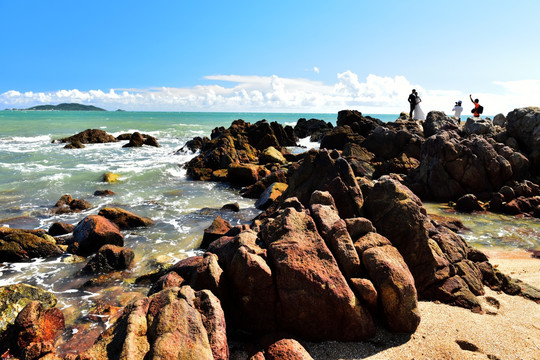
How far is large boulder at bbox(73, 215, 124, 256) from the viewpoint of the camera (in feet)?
36.5

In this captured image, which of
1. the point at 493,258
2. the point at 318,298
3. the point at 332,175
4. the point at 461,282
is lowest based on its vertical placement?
the point at 493,258

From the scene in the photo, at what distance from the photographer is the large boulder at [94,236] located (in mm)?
11125

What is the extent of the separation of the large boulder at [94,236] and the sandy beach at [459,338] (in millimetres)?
8102

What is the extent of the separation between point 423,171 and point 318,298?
15750 millimetres

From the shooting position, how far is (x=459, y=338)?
598 centimetres

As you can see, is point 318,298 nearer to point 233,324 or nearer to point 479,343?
point 233,324

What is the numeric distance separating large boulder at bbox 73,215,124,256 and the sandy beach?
8.10 metres

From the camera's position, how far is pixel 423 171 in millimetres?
19375

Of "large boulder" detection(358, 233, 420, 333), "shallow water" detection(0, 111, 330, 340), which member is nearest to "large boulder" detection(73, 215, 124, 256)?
"shallow water" detection(0, 111, 330, 340)

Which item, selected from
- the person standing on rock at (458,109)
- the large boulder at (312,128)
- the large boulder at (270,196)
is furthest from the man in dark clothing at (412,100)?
the large boulder at (270,196)

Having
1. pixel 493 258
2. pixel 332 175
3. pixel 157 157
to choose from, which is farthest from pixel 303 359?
pixel 157 157

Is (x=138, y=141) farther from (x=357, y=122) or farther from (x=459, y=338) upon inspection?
(x=459, y=338)

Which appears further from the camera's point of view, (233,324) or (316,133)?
(316,133)

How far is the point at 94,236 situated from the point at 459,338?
10326 mm
